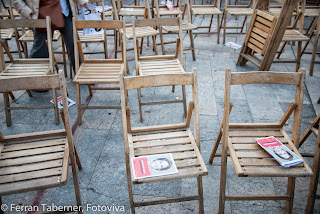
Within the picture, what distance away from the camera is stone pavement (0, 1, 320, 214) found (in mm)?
2135

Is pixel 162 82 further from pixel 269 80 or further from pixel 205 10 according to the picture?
pixel 205 10

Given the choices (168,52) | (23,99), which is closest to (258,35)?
(168,52)

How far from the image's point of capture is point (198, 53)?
4.85 metres

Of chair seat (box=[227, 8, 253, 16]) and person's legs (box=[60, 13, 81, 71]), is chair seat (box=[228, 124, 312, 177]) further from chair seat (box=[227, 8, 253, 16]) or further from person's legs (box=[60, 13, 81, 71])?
chair seat (box=[227, 8, 253, 16])

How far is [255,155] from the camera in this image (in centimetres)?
188

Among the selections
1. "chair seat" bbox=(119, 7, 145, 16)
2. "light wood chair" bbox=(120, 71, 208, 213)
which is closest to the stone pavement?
"light wood chair" bbox=(120, 71, 208, 213)

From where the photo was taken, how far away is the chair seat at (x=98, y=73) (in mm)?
2725

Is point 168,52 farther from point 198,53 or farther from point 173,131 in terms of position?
point 173,131

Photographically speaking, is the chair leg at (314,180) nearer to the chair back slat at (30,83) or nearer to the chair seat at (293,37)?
the chair back slat at (30,83)

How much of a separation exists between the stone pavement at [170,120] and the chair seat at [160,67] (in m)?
0.54

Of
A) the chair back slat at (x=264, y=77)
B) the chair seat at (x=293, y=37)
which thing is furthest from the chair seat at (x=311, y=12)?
the chair back slat at (x=264, y=77)

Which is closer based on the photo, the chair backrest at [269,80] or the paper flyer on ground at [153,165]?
the paper flyer on ground at [153,165]

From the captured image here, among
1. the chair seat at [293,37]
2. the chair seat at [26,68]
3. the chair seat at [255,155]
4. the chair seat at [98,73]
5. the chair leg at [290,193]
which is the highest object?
the chair seat at [293,37]

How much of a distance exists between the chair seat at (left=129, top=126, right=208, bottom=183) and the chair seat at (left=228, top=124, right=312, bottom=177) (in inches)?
10.8
